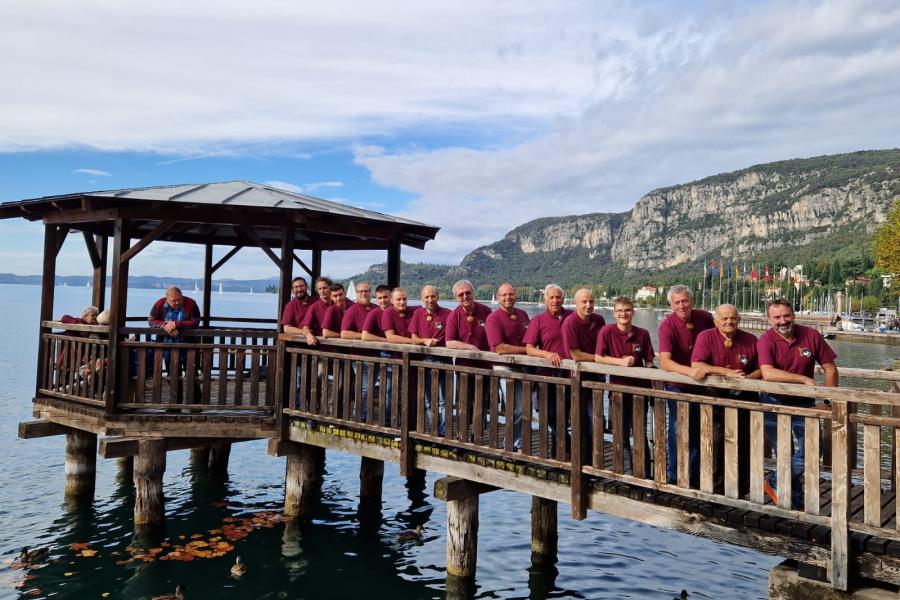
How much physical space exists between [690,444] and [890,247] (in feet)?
139

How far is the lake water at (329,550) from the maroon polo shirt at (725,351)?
4307 millimetres

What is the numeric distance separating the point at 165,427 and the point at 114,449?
0.68m

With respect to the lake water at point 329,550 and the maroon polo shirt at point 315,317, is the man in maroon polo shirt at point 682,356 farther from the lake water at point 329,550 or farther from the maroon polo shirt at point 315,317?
the maroon polo shirt at point 315,317

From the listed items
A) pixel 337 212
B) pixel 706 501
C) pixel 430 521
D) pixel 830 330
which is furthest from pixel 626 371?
pixel 830 330

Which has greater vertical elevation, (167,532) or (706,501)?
(706,501)

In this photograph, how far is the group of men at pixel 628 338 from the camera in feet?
19.2

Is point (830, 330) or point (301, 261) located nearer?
point (301, 261)

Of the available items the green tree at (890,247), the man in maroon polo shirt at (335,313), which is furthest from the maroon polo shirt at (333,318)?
the green tree at (890,247)

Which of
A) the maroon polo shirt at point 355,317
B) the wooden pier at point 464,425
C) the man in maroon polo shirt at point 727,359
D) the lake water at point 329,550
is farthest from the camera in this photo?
the maroon polo shirt at point 355,317

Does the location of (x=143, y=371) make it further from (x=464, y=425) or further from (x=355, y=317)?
(x=464, y=425)

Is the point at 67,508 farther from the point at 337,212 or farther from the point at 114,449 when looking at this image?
the point at 337,212

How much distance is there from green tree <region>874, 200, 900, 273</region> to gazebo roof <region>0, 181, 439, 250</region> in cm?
3860

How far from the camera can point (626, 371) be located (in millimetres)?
6293

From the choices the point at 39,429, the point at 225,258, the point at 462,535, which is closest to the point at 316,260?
the point at 225,258
